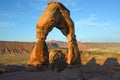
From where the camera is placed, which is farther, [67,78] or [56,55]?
[56,55]

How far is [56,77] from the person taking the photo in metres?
14.5

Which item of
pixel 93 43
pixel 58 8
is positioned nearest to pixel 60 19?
pixel 58 8

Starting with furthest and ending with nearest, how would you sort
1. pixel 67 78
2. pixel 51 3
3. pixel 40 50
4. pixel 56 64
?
pixel 51 3, pixel 40 50, pixel 56 64, pixel 67 78

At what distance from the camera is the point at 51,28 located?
96.9 feet

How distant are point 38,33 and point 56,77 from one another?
46.7 ft

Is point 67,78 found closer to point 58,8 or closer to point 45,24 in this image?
point 45,24

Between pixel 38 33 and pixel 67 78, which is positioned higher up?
pixel 38 33

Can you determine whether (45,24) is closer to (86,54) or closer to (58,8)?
(58,8)

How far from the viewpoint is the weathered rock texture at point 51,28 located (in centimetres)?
2792

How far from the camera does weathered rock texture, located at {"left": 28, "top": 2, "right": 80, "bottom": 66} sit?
27.9 meters

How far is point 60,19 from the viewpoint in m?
30.6

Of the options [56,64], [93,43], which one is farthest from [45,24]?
[93,43]

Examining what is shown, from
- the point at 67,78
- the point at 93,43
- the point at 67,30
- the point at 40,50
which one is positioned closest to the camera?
the point at 67,78

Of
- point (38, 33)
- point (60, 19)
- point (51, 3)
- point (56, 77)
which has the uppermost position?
point (51, 3)
